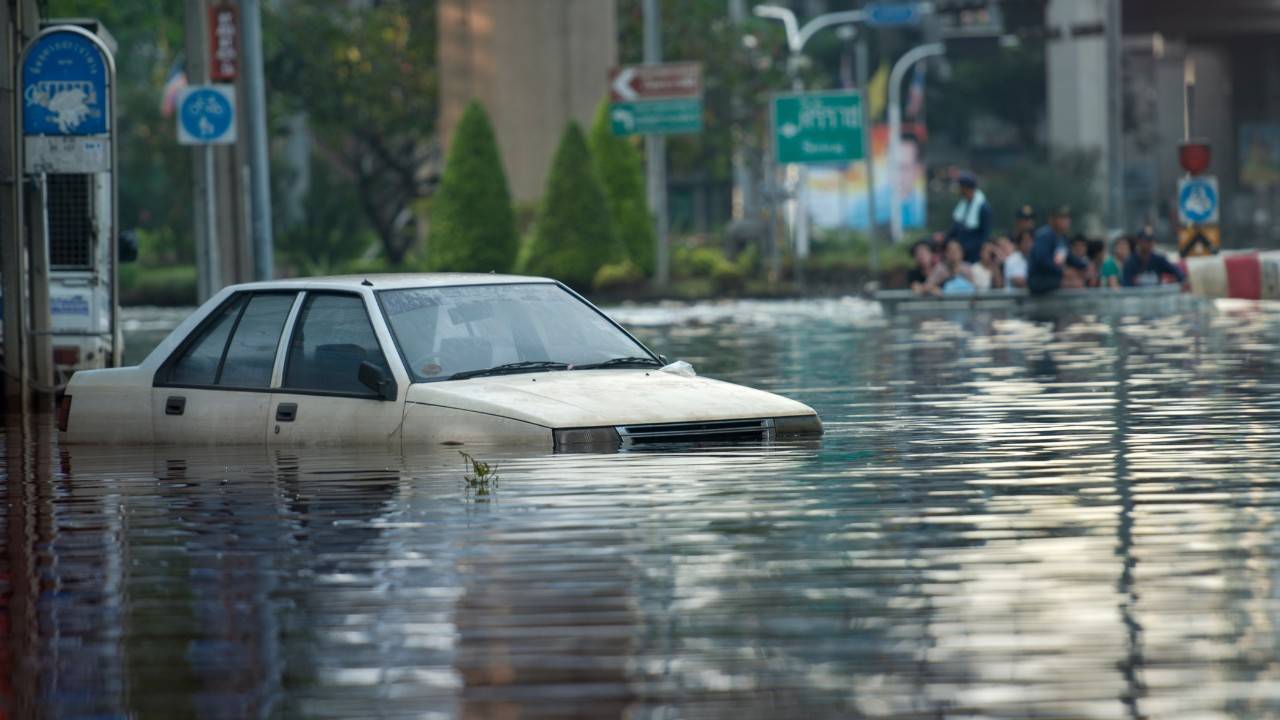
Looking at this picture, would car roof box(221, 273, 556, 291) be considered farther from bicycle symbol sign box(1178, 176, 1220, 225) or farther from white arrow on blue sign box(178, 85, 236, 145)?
bicycle symbol sign box(1178, 176, 1220, 225)

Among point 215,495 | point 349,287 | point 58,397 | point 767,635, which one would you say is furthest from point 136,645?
point 58,397

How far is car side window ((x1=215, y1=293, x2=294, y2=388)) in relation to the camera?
13211mm

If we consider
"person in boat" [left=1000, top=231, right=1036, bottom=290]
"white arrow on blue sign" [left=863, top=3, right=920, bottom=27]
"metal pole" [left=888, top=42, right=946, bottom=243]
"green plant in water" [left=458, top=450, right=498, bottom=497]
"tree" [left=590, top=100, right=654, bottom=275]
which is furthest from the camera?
"metal pole" [left=888, top=42, right=946, bottom=243]

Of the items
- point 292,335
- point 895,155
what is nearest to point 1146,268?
point 292,335

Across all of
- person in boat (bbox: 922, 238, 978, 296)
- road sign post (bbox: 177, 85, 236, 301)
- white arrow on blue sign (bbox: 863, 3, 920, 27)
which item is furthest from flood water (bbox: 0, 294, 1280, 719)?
white arrow on blue sign (bbox: 863, 3, 920, 27)

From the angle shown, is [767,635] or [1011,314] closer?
[767,635]

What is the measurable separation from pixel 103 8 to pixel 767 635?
39.2 m

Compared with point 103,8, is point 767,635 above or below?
below

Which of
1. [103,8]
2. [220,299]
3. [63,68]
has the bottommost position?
[220,299]

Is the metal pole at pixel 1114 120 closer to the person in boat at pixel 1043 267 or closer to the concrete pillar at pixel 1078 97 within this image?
the person in boat at pixel 1043 267

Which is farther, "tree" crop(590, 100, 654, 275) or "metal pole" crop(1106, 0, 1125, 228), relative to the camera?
"tree" crop(590, 100, 654, 275)

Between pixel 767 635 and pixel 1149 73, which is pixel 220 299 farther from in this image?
pixel 1149 73

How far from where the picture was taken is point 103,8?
147 ft

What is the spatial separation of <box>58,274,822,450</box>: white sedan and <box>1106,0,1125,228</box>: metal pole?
27.2 meters
